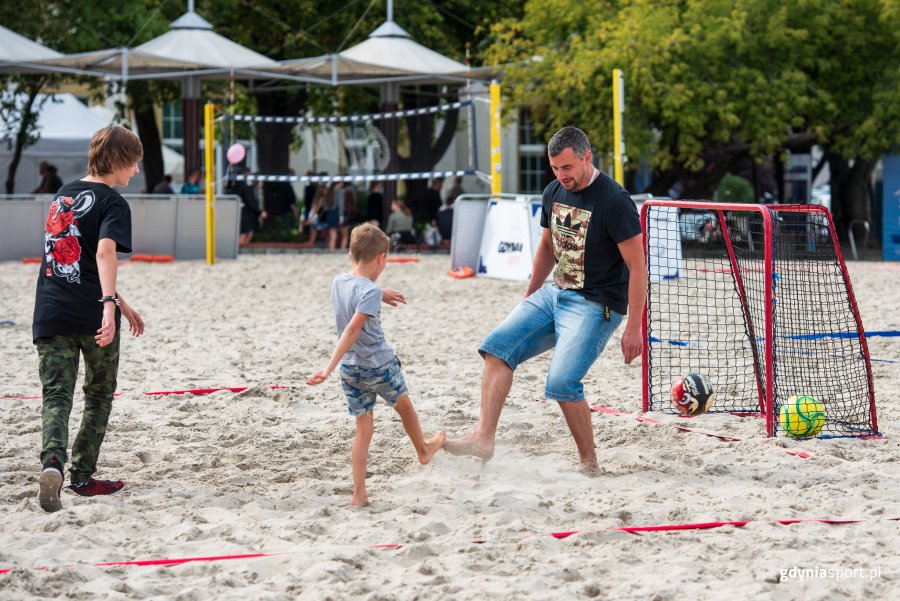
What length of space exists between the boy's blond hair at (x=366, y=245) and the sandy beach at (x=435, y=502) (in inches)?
40.2

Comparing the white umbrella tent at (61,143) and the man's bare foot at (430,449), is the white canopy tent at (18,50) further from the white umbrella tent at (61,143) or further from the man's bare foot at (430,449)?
the man's bare foot at (430,449)

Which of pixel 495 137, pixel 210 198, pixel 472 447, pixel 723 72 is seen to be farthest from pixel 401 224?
pixel 472 447

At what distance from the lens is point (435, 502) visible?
5.05 m

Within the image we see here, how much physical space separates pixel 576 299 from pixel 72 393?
87.6 inches

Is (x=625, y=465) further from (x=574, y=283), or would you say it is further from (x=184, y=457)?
(x=184, y=457)

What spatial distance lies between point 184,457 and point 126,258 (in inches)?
574

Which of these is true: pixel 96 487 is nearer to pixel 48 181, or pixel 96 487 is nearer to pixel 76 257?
pixel 76 257

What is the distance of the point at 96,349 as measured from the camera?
5.08 m

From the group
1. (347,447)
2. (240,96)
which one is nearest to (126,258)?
(240,96)

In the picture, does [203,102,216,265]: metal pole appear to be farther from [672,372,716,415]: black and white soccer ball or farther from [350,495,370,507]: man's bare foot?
[350,495,370,507]: man's bare foot

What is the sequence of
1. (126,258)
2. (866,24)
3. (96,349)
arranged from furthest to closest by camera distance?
(866,24)
(126,258)
(96,349)

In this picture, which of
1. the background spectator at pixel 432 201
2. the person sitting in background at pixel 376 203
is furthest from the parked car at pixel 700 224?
the background spectator at pixel 432 201

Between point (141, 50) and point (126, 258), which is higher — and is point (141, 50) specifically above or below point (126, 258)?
above

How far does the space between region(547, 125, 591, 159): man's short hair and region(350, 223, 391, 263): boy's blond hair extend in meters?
0.90
